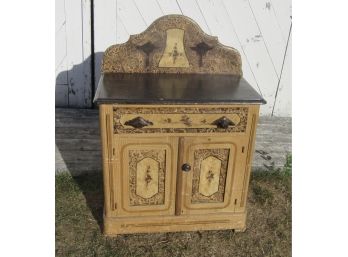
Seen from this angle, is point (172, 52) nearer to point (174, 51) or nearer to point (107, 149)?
point (174, 51)

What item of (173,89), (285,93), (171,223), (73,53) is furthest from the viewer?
(285,93)

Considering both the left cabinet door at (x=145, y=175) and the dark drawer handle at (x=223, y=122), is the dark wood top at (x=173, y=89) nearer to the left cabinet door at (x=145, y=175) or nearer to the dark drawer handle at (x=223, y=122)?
the dark drawer handle at (x=223, y=122)

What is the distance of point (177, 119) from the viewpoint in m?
2.12

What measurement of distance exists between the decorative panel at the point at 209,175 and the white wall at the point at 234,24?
1.83 metres

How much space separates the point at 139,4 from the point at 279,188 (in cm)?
223

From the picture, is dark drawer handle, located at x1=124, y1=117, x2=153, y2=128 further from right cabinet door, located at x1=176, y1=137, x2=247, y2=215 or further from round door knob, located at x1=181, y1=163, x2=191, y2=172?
round door knob, located at x1=181, y1=163, x2=191, y2=172

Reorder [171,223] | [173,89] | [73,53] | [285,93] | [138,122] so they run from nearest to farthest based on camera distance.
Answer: [138,122] → [173,89] → [171,223] → [73,53] → [285,93]

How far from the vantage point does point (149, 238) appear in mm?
2547

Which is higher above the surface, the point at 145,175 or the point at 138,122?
the point at 138,122

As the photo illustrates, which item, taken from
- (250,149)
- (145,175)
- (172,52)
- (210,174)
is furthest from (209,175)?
(172,52)

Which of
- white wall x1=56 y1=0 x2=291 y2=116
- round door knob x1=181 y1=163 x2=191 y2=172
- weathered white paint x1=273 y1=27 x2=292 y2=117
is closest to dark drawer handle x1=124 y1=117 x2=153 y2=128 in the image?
round door knob x1=181 y1=163 x2=191 y2=172

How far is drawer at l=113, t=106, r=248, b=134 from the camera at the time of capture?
208 centimetres

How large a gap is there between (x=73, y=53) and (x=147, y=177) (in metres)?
1.95

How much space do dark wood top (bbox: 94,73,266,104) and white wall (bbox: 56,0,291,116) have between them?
1.21m
